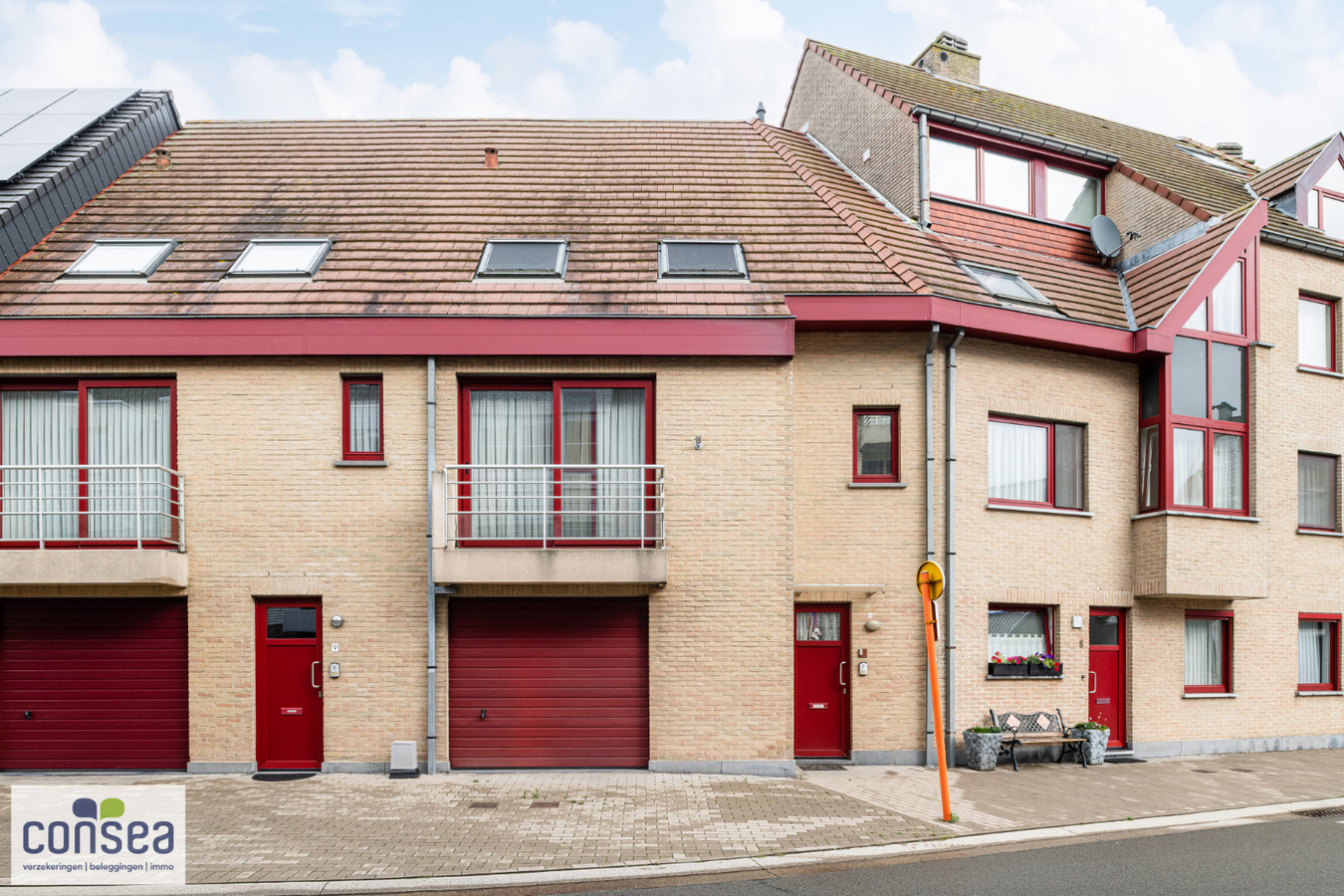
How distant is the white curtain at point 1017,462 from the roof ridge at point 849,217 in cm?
253

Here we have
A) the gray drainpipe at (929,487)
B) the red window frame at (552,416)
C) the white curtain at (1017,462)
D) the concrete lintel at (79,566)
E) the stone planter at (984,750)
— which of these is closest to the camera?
the concrete lintel at (79,566)

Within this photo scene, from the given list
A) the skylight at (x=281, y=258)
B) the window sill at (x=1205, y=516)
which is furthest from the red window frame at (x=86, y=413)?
the window sill at (x=1205, y=516)

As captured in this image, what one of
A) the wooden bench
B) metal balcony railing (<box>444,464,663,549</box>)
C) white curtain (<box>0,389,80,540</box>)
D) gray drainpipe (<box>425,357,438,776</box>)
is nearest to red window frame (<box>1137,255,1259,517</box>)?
the wooden bench

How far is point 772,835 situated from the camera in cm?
971

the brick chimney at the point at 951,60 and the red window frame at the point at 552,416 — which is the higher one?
the brick chimney at the point at 951,60

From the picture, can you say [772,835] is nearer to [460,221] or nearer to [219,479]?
[219,479]

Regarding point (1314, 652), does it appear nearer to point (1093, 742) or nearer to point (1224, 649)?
point (1224, 649)

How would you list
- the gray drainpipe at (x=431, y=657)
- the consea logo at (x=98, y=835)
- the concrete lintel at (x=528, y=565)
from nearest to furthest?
the consea logo at (x=98, y=835)
the concrete lintel at (x=528, y=565)
the gray drainpipe at (x=431, y=657)

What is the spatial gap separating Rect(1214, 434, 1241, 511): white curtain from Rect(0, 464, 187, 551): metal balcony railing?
14664 millimetres

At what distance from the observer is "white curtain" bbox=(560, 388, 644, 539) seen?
43.2 ft

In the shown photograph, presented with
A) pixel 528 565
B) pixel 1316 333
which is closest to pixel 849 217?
pixel 528 565

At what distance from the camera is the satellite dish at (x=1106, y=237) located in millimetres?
17344

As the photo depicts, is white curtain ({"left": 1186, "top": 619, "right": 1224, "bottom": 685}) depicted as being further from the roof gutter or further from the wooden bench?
the roof gutter

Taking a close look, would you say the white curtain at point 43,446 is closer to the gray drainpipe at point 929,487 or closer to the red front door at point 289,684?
the red front door at point 289,684
